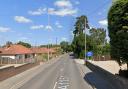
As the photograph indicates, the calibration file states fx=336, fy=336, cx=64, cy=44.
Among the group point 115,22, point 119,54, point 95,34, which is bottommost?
point 119,54

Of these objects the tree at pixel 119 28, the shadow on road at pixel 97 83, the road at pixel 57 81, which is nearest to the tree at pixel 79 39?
the road at pixel 57 81

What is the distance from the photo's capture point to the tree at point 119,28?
21344 mm

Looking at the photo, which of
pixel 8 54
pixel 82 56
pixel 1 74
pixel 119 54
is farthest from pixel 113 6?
pixel 82 56

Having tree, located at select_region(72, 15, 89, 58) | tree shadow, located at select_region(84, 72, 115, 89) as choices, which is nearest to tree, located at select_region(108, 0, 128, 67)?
tree shadow, located at select_region(84, 72, 115, 89)

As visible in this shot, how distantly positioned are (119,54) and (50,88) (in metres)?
5.93

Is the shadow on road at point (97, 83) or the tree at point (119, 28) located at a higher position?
the tree at point (119, 28)

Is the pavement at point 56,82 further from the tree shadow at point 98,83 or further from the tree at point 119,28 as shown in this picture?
the tree at point 119,28

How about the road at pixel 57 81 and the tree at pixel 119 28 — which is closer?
the tree at pixel 119 28

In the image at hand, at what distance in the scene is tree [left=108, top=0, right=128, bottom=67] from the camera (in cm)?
2134

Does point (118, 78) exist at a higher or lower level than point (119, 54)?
lower

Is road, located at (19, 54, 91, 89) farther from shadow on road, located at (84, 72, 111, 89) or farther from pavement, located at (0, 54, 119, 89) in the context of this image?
shadow on road, located at (84, 72, 111, 89)

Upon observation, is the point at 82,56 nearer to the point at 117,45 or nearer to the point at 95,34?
the point at 95,34

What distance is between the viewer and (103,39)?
161500 millimetres

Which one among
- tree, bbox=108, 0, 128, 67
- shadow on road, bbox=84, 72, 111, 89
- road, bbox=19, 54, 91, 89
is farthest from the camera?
road, bbox=19, 54, 91, 89
